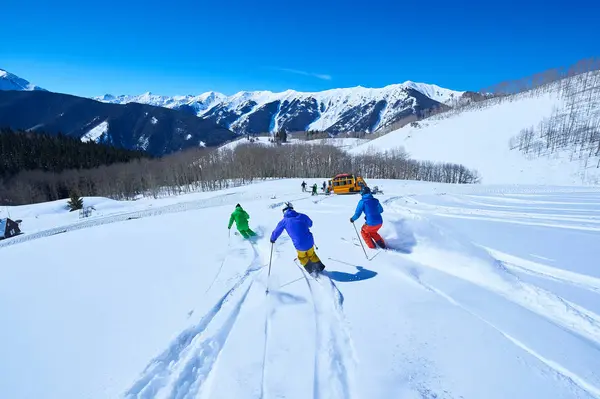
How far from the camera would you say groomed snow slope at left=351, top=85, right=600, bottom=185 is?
192ft

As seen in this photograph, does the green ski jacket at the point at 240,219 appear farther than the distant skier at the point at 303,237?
Yes

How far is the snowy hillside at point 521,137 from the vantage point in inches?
2375

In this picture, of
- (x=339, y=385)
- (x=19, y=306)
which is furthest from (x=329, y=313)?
(x=19, y=306)

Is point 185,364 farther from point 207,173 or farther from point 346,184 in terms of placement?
point 207,173

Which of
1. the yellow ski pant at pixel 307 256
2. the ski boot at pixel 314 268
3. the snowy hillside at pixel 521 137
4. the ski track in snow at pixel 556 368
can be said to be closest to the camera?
the ski track in snow at pixel 556 368

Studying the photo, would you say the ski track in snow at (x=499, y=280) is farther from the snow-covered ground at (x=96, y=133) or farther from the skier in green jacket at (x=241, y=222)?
the snow-covered ground at (x=96, y=133)

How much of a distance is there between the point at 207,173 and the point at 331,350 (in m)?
68.2

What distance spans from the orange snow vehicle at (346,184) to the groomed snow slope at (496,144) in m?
50.0

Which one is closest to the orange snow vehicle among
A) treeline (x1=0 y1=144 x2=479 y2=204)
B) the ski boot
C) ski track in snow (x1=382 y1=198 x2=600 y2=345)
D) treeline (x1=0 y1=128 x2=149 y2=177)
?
ski track in snow (x1=382 y1=198 x2=600 y2=345)

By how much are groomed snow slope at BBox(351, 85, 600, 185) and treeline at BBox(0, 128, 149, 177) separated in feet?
313

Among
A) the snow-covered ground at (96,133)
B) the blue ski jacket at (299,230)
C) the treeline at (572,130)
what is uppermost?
the snow-covered ground at (96,133)

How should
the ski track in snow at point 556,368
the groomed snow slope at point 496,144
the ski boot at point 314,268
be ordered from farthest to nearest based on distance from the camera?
1. the groomed snow slope at point 496,144
2. the ski boot at point 314,268
3. the ski track in snow at point 556,368

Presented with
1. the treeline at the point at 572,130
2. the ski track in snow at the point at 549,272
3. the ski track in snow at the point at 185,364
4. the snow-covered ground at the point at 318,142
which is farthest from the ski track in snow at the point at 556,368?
the snow-covered ground at the point at 318,142

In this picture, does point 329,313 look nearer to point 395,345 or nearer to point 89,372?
point 395,345
